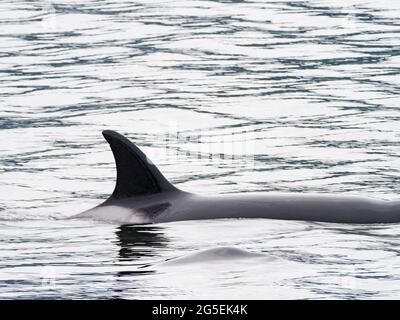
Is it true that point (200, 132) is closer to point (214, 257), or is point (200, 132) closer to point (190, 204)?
point (190, 204)

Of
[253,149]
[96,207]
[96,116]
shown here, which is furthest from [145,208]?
[96,116]

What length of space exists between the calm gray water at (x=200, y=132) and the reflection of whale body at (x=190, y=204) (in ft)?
0.67

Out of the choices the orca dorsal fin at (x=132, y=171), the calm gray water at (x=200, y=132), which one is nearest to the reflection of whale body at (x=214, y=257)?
the calm gray water at (x=200, y=132)

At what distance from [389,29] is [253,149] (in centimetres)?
1295

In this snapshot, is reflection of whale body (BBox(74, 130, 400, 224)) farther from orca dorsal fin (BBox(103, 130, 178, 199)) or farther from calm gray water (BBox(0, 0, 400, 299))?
calm gray water (BBox(0, 0, 400, 299))

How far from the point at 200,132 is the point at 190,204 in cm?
744

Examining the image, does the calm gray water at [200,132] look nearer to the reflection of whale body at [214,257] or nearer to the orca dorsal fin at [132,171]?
the reflection of whale body at [214,257]

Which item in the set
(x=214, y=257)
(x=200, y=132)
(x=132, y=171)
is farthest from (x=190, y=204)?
(x=200, y=132)

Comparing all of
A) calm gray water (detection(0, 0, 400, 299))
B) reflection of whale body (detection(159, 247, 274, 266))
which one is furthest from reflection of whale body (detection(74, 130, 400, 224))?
reflection of whale body (detection(159, 247, 274, 266))

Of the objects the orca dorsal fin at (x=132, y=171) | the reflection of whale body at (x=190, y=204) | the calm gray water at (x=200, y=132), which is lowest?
the calm gray water at (x=200, y=132)

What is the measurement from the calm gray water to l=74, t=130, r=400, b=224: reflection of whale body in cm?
20

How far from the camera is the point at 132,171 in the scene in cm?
1611

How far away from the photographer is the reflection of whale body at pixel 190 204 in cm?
1605

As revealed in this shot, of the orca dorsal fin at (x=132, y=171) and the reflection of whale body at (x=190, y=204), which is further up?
the orca dorsal fin at (x=132, y=171)
